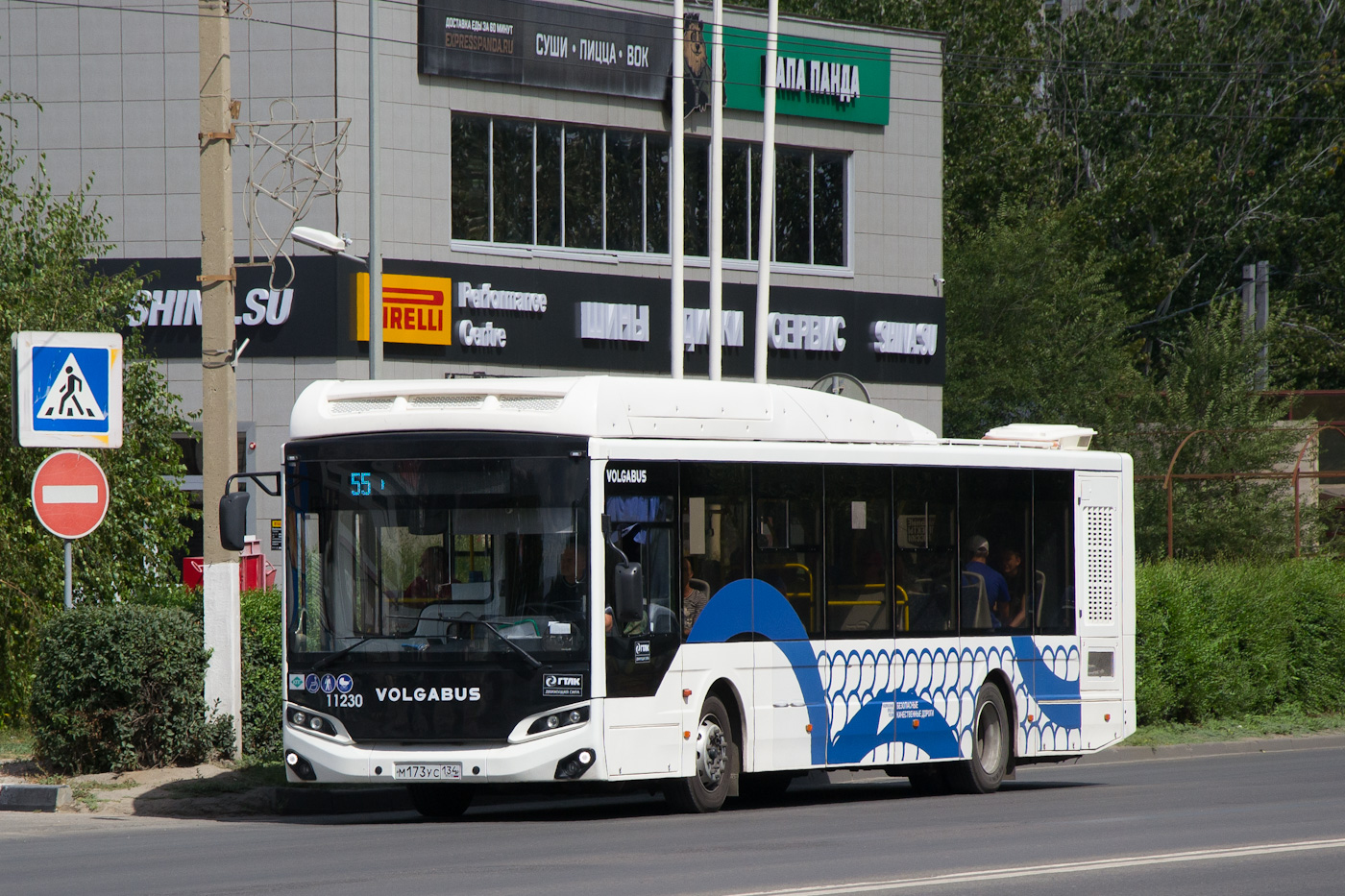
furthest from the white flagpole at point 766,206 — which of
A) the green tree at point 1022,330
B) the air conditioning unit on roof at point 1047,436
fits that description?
the green tree at point 1022,330

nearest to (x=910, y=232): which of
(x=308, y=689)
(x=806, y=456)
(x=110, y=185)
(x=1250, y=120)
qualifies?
(x=110, y=185)

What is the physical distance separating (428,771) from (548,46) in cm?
2117

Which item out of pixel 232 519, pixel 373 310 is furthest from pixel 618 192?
pixel 232 519

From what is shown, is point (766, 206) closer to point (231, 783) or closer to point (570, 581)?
point (231, 783)

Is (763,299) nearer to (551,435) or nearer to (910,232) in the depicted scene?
(910,232)

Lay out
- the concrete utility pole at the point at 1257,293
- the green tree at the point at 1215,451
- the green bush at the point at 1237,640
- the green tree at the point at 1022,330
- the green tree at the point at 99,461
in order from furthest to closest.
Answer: the concrete utility pole at the point at 1257,293 < the green tree at the point at 1022,330 < the green tree at the point at 1215,451 < the green bush at the point at 1237,640 < the green tree at the point at 99,461

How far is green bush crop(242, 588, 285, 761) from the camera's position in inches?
619

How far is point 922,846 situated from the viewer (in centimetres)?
1125

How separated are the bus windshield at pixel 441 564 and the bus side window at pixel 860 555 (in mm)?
2636

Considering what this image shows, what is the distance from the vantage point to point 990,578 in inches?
634

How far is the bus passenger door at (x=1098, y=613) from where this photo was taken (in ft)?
55.4

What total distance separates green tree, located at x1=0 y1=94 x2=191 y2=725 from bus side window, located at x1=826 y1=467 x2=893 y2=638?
6502 mm

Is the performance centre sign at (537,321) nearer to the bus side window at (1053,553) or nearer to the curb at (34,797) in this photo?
the curb at (34,797)

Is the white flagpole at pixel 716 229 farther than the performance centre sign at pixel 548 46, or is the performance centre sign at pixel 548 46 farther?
the performance centre sign at pixel 548 46
